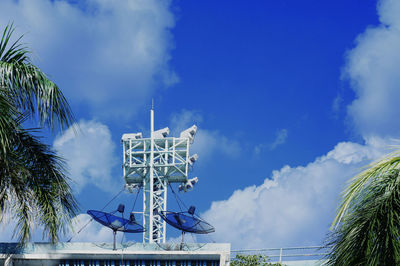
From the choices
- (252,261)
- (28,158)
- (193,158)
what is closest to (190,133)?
(193,158)

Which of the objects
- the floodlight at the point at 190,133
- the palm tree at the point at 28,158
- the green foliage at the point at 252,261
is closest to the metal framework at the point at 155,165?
the floodlight at the point at 190,133

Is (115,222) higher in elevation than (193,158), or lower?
lower

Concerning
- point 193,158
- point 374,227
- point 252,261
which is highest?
point 193,158

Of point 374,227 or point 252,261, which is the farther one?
point 252,261

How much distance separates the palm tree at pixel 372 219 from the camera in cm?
1076

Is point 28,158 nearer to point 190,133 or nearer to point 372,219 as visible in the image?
point 372,219

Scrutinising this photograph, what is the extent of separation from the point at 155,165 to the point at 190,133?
441cm

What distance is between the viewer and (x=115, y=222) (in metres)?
38.2

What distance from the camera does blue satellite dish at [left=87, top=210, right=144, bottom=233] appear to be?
123ft

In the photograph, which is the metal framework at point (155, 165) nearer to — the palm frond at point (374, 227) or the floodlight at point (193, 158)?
the floodlight at point (193, 158)

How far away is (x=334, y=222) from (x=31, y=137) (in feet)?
24.8

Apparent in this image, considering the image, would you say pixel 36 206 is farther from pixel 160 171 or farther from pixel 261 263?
pixel 160 171

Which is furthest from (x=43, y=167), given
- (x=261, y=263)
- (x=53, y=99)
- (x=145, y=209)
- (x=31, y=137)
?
(x=145, y=209)

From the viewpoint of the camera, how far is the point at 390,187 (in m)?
11.1
